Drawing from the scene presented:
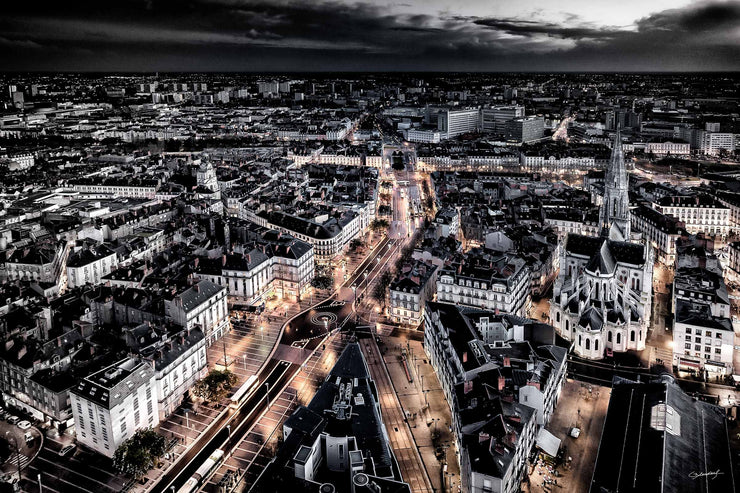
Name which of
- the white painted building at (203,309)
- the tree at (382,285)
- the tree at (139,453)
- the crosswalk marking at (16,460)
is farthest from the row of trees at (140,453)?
the tree at (382,285)

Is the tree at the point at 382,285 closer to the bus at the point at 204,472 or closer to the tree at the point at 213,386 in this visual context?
Answer: the tree at the point at 213,386

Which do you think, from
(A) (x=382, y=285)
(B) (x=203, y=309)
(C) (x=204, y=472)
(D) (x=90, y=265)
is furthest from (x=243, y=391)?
(D) (x=90, y=265)

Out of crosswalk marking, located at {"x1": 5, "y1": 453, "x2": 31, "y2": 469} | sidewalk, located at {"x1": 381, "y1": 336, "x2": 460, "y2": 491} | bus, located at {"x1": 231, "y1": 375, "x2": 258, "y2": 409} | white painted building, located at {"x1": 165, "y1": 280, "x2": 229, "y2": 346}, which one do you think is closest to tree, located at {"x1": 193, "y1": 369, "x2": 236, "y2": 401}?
bus, located at {"x1": 231, "y1": 375, "x2": 258, "y2": 409}

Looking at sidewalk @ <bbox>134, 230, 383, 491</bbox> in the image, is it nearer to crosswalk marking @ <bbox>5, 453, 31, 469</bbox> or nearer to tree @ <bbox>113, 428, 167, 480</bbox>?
tree @ <bbox>113, 428, 167, 480</bbox>

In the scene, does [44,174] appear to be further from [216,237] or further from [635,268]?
[635,268]

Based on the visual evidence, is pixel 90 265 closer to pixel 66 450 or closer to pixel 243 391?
pixel 243 391

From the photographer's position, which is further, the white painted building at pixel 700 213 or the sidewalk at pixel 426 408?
the white painted building at pixel 700 213

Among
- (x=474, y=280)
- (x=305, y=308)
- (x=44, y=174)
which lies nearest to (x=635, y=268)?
(x=474, y=280)
